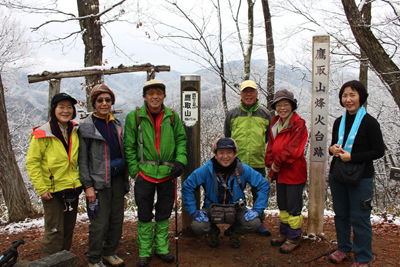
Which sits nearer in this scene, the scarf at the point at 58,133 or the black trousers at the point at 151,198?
the scarf at the point at 58,133

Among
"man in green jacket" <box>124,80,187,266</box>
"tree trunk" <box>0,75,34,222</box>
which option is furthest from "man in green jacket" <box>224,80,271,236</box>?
"tree trunk" <box>0,75,34,222</box>

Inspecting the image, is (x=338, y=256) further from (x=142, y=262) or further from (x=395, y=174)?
(x=142, y=262)

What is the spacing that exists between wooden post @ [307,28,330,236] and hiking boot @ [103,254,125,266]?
2.50 metres

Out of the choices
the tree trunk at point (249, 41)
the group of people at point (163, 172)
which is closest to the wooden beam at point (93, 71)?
the group of people at point (163, 172)

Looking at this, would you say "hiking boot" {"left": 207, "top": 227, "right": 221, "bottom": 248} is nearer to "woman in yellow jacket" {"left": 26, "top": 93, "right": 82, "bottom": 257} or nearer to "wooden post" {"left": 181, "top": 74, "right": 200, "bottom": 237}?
"wooden post" {"left": 181, "top": 74, "right": 200, "bottom": 237}

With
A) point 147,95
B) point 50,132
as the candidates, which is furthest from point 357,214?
point 50,132

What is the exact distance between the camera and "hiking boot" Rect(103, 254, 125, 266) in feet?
10.5

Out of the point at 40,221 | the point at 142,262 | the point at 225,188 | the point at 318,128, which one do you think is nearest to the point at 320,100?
the point at 318,128

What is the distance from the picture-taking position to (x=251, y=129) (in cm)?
378

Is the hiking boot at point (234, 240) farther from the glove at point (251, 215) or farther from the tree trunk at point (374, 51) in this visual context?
the tree trunk at point (374, 51)

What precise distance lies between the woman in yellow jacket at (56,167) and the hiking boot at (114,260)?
0.55 meters

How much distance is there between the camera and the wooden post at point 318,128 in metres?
3.56

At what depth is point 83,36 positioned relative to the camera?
6.85 meters

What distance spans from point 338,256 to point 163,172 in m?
2.26
